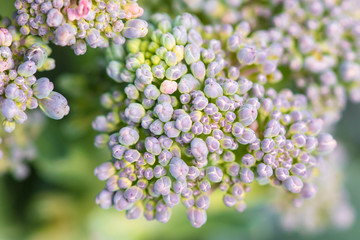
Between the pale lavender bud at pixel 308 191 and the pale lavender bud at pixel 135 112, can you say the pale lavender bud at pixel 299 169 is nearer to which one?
the pale lavender bud at pixel 308 191

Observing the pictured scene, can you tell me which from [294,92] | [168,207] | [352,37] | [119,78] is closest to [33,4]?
[119,78]

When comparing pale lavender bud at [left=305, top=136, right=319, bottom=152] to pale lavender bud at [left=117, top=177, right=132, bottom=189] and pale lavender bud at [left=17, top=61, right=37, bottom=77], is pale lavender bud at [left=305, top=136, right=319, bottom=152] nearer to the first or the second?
pale lavender bud at [left=117, top=177, right=132, bottom=189]

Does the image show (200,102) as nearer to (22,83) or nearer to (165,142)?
(165,142)

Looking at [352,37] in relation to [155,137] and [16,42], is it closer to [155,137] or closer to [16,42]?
→ [155,137]

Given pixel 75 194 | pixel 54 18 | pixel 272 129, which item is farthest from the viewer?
pixel 75 194

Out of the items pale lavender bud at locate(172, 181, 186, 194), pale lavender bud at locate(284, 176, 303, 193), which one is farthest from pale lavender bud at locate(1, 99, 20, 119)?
pale lavender bud at locate(284, 176, 303, 193)

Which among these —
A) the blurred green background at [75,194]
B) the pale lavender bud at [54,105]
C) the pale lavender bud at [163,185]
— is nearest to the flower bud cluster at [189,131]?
the pale lavender bud at [163,185]

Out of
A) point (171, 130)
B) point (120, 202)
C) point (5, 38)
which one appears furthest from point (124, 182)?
point (5, 38)
